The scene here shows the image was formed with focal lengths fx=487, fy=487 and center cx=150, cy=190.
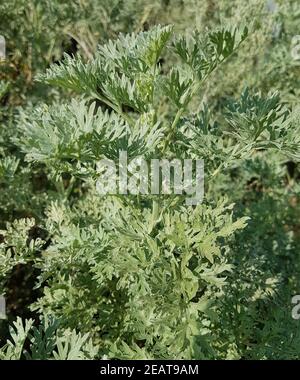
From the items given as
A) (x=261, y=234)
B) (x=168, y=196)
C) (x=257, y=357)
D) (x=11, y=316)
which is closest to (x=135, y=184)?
(x=168, y=196)

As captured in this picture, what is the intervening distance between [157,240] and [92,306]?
2.10ft

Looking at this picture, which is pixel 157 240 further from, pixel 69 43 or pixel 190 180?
pixel 69 43

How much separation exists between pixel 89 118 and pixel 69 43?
9.87 feet

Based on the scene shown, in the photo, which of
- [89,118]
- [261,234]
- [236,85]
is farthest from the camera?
[236,85]

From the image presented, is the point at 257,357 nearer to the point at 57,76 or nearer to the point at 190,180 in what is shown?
the point at 190,180

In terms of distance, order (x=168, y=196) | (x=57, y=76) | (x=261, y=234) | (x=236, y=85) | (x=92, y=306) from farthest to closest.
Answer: (x=236, y=85)
(x=261, y=234)
(x=92, y=306)
(x=168, y=196)
(x=57, y=76)

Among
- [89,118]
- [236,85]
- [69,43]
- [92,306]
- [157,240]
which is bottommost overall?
Answer: [92,306]

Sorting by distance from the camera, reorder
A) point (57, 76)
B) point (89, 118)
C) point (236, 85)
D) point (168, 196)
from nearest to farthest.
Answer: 1. point (89, 118)
2. point (57, 76)
3. point (168, 196)
4. point (236, 85)

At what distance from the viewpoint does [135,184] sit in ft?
6.53

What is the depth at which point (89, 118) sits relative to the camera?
182cm
